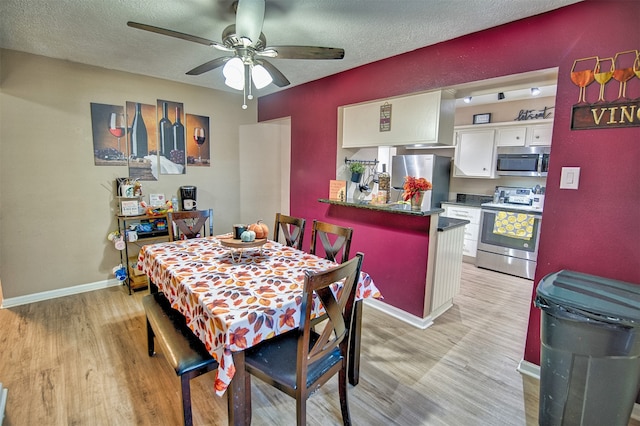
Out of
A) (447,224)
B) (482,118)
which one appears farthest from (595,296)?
(482,118)

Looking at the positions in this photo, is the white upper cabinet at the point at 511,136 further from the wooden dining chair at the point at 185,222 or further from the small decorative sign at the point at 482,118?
the wooden dining chair at the point at 185,222

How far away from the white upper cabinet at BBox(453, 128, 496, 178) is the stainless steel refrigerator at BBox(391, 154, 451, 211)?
0.72 ft

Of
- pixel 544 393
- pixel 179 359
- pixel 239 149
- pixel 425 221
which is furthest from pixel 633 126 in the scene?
pixel 239 149

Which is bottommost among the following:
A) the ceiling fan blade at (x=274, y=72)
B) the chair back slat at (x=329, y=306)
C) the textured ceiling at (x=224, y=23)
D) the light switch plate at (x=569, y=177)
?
the chair back slat at (x=329, y=306)

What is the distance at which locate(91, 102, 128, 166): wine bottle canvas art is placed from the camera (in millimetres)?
3184

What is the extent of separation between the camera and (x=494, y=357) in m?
2.26

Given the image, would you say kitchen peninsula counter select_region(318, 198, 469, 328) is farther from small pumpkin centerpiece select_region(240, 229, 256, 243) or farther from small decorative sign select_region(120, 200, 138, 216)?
small decorative sign select_region(120, 200, 138, 216)

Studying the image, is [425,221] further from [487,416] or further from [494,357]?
[487,416]

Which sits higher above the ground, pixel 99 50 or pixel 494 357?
pixel 99 50

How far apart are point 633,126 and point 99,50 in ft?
12.9

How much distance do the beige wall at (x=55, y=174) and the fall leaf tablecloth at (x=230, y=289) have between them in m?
1.65

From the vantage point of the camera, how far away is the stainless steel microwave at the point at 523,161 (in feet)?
13.4

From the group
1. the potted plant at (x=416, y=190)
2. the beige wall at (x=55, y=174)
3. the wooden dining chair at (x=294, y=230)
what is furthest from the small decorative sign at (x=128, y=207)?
the potted plant at (x=416, y=190)

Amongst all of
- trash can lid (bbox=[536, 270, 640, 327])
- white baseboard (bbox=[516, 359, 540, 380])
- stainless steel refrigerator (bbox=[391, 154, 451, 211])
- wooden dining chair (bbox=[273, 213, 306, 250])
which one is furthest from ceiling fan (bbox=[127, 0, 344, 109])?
stainless steel refrigerator (bbox=[391, 154, 451, 211])
